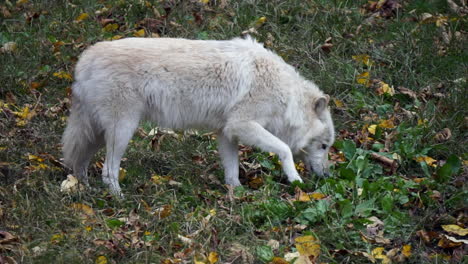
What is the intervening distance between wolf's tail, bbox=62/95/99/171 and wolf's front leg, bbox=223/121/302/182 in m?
1.26

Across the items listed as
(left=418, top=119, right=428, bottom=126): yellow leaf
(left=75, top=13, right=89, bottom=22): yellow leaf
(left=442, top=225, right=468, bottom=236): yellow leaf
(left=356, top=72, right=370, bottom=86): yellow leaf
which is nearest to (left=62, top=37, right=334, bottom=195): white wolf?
(left=418, top=119, right=428, bottom=126): yellow leaf

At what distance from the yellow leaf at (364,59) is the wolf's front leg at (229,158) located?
288cm

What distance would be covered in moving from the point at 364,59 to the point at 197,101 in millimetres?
3278

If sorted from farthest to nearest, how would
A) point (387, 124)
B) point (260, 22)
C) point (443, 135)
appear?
point (260, 22), point (387, 124), point (443, 135)

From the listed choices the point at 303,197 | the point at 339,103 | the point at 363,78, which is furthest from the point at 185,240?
the point at 363,78

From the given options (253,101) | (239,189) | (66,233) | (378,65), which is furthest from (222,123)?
(378,65)

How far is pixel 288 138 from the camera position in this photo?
23.6ft

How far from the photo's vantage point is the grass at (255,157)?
5395mm

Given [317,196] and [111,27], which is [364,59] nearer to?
[111,27]

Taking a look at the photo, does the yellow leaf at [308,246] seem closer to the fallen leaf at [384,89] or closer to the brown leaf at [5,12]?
the fallen leaf at [384,89]

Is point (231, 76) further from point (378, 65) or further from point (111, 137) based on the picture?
point (378, 65)

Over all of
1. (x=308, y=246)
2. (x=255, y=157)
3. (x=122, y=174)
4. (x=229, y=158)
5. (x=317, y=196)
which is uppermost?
(x=308, y=246)

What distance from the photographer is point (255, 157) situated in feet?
25.5

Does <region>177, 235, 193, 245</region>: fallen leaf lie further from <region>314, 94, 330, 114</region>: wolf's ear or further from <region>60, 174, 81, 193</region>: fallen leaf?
<region>314, 94, 330, 114</region>: wolf's ear
